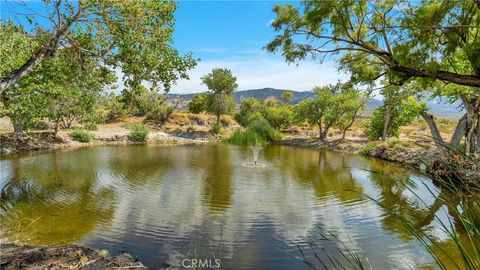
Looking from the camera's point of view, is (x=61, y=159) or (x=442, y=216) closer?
(x=442, y=216)

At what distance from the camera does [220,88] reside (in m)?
46.6

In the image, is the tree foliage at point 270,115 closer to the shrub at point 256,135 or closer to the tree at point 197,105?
the shrub at point 256,135

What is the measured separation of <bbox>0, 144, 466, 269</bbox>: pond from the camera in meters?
6.73

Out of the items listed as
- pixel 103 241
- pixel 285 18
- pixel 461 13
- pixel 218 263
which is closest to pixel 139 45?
pixel 285 18

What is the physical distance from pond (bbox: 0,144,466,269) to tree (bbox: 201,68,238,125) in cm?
3045

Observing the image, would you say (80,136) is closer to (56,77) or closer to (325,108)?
(56,77)

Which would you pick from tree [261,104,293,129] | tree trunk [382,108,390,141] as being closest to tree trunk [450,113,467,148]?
tree trunk [382,108,390,141]

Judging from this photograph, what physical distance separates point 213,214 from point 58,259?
4.86 m

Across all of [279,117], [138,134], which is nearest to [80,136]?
[138,134]

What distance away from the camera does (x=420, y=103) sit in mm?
17672

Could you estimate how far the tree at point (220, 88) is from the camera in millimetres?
46000

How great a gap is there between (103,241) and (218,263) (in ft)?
8.95

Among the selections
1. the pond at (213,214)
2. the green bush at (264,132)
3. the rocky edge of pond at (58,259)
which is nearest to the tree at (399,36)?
the pond at (213,214)

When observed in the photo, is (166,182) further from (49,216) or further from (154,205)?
(49,216)
